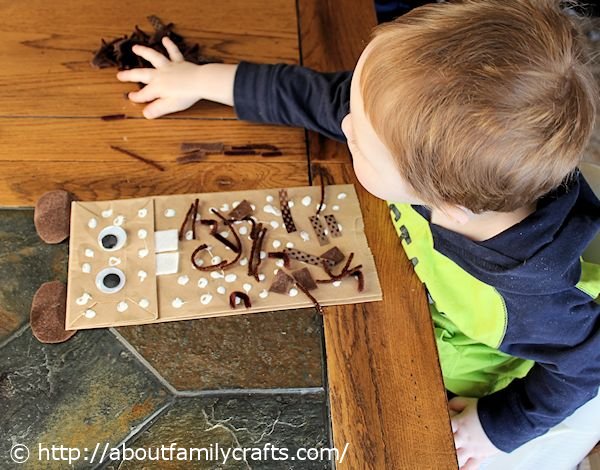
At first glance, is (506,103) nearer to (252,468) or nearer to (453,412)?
(252,468)

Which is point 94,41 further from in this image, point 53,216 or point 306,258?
point 306,258

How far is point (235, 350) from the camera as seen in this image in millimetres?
756

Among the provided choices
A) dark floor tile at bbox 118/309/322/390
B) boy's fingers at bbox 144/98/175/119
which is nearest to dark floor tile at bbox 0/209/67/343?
dark floor tile at bbox 118/309/322/390

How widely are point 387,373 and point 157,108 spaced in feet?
1.66

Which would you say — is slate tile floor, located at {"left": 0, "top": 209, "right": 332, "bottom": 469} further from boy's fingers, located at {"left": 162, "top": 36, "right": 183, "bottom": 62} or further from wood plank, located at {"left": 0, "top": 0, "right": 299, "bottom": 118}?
boy's fingers, located at {"left": 162, "top": 36, "right": 183, "bottom": 62}

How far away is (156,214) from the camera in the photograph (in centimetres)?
83

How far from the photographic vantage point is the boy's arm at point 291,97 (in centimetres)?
92

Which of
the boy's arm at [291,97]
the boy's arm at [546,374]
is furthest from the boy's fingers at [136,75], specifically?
the boy's arm at [546,374]

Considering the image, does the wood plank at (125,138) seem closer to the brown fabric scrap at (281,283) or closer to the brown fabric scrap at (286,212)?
the brown fabric scrap at (286,212)

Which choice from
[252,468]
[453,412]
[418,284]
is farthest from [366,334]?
[453,412]

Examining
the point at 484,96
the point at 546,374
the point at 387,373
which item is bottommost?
the point at 546,374

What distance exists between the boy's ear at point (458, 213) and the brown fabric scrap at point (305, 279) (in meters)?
0.19

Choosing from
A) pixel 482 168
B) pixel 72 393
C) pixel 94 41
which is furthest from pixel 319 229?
pixel 94 41

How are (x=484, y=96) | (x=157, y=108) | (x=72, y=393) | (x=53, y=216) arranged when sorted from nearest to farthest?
(x=484, y=96) → (x=72, y=393) → (x=53, y=216) → (x=157, y=108)
